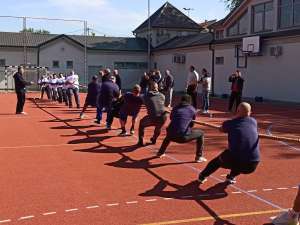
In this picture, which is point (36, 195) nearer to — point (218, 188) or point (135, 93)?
point (218, 188)

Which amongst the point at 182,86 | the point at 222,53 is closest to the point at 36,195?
the point at 222,53

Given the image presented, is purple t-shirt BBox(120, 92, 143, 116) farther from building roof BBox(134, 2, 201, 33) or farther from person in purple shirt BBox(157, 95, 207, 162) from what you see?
building roof BBox(134, 2, 201, 33)

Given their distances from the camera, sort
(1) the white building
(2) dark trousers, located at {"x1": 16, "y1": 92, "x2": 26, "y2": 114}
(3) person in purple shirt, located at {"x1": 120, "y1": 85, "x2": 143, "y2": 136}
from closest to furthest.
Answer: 1. (3) person in purple shirt, located at {"x1": 120, "y1": 85, "x2": 143, "y2": 136}
2. (2) dark trousers, located at {"x1": 16, "y1": 92, "x2": 26, "y2": 114}
3. (1) the white building

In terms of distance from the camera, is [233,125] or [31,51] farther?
[31,51]

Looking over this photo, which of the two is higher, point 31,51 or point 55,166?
point 31,51

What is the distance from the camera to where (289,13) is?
32250mm

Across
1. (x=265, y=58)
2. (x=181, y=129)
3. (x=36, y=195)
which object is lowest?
(x=36, y=195)

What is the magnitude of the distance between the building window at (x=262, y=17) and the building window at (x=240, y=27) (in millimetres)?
994

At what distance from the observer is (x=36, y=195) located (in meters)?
7.94

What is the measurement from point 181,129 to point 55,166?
2.49 meters

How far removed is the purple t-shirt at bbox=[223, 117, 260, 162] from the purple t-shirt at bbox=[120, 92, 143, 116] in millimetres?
6340

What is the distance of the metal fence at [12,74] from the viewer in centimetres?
4700

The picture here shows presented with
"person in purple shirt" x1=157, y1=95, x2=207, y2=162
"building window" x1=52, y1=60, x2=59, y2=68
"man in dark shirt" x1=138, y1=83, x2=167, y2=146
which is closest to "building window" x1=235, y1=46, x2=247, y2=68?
"building window" x1=52, y1=60, x2=59, y2=68

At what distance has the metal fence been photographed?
47000 millimetres
